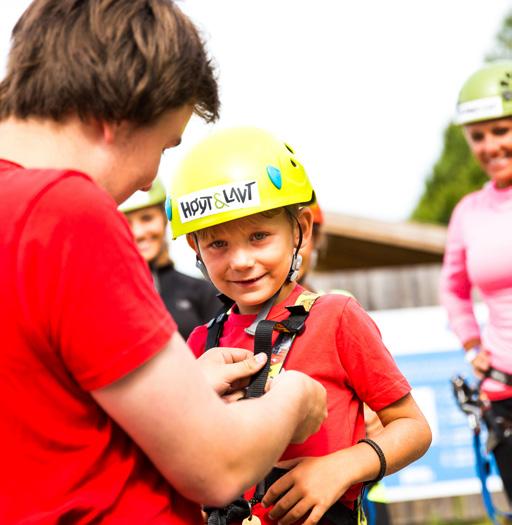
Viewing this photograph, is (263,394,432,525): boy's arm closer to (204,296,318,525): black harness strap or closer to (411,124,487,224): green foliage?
(204,296,318,525): black harness strap

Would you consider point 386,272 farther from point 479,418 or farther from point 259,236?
point 259,236

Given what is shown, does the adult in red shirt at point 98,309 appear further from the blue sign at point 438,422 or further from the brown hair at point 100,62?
the blue sign at point 438,422

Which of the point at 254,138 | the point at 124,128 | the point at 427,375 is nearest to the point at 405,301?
the point at 427,375

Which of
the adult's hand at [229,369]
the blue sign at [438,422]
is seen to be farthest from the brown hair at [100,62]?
the blue sign at [438,422]

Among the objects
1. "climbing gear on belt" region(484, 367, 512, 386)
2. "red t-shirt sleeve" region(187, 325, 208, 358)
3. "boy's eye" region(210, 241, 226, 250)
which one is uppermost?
"boy's eye" region(210, 241, 226, 250)

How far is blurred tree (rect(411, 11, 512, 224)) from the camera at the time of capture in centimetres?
4309

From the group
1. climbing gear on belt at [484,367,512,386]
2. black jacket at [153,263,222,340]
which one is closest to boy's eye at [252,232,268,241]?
climbing gear on belt at [484,367,512,386]

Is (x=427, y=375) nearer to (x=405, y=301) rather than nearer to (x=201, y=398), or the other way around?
(x=405, y=301)

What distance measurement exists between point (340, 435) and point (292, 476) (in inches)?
10.7

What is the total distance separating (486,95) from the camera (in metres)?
6.03

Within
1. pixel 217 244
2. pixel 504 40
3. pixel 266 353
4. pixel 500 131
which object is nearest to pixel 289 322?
pixel 266 353

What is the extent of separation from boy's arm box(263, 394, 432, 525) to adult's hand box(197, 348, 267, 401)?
1.01 feet

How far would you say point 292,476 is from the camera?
278 cm

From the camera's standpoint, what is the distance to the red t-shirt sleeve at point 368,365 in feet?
9.77
